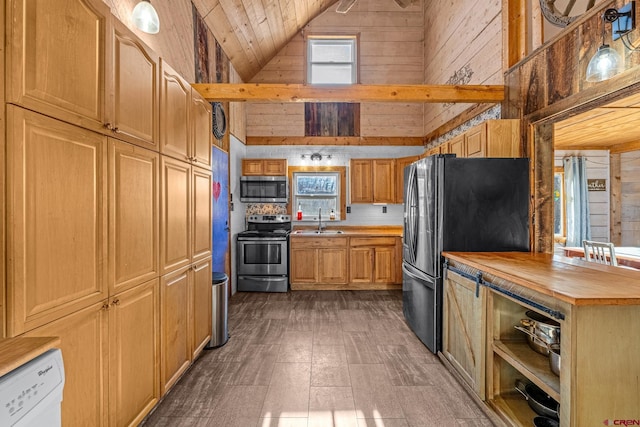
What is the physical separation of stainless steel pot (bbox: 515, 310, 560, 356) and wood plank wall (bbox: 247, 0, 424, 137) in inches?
158

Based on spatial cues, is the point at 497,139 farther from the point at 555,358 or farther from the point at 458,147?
the point at 555,358

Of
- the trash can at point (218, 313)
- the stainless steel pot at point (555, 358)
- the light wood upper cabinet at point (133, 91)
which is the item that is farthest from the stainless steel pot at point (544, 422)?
the light wood upper cabinet at point (133, 91)

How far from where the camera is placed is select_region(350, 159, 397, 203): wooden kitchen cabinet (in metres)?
5.12

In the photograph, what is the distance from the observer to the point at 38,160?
1141 mm

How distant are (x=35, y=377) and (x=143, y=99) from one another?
141 centimetres

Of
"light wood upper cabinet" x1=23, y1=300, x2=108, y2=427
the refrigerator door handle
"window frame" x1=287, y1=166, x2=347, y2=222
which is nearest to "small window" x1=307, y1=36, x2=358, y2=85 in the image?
"window frame" x1=287, y1=166, x2=347, y2=222

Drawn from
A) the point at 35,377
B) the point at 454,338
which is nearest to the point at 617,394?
the point at 454,338

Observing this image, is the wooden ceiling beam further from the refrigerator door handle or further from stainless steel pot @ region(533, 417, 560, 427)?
stainless steel pot @ region(533, 417, 560, 427)

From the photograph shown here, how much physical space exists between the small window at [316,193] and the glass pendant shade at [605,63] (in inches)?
151

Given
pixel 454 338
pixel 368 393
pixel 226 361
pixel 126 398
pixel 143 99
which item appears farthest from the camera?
pixel 226 361

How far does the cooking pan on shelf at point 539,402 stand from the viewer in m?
1.72

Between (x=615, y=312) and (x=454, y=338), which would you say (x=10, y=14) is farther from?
(x=454, y=338)

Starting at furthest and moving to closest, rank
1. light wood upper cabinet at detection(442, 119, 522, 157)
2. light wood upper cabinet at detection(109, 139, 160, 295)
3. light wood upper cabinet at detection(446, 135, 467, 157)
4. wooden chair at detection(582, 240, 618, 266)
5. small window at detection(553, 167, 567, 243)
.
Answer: small window at detection(553, 167, 567, 243)
wooden chair at detection(582, 240, 618, 266)
light wood upper cabinet at detection(446, 135, 467, 157)
light wood upper cabinet at detection(442, 119, 522, 157)
light wood upper cabinet at detection(109, 139, 160, 295)

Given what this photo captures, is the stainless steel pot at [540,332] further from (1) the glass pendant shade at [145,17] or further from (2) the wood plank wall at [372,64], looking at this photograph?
(2) the wood plank wall at [372,64]
